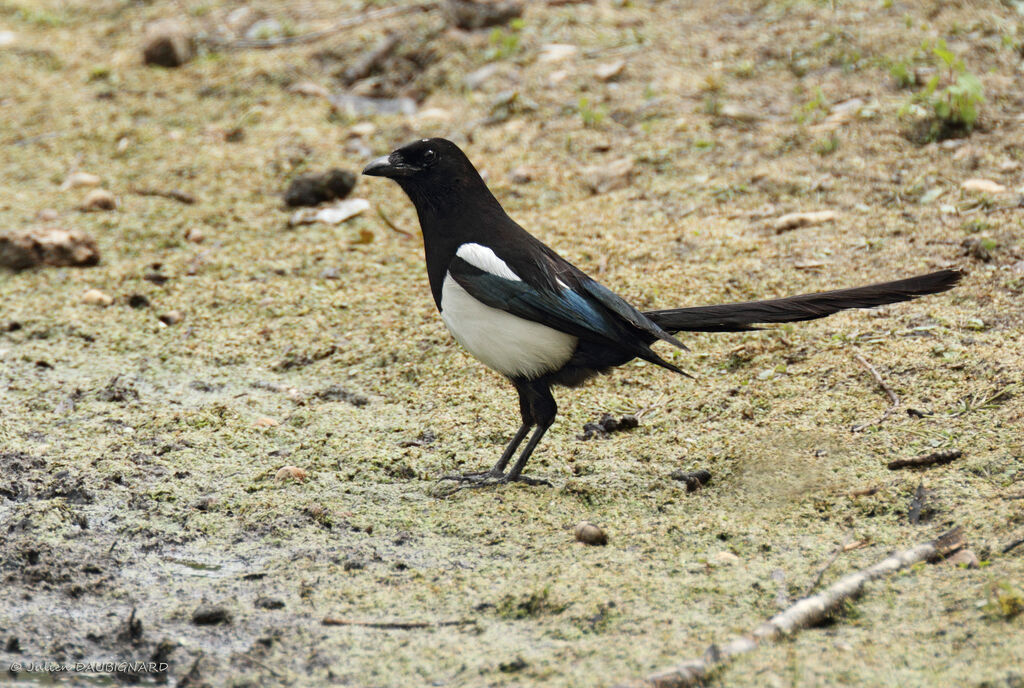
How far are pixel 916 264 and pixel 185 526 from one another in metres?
3.02

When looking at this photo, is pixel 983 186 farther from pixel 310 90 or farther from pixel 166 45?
pixel 166 45

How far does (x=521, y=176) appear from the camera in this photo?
5.75 meters

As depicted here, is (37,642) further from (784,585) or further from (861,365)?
(861,365)

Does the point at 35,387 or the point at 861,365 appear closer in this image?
the point at 861,365

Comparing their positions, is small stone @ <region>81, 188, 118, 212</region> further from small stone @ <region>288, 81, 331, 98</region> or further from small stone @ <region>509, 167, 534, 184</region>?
small stone @ <region>509, 167, 534, 184</region>

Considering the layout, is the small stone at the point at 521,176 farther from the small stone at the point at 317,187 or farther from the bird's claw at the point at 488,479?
the bird's claw at the point at 488,479

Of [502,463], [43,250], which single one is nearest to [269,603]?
[502,463]

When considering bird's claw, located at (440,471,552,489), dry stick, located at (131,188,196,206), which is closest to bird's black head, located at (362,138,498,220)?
bird's claw, located at (440,471,552,489)

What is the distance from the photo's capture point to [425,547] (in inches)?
120

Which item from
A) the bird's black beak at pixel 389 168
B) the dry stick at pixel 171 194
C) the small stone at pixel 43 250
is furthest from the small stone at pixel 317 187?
the bird's black beak at pixel 389 168

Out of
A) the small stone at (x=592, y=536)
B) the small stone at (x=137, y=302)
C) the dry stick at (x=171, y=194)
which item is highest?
the dry stick at (x=171, y=194)

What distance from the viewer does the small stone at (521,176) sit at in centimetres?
574

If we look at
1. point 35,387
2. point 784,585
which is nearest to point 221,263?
point 35,387

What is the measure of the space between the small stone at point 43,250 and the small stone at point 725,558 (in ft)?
11.9
